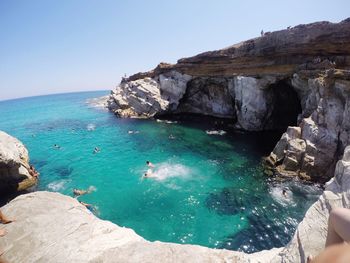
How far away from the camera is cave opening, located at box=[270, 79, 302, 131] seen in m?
38.4

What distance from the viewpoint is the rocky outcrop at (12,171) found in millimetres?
20227

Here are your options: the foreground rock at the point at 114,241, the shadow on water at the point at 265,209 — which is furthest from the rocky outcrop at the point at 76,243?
the shadow on water at the point at 265,209

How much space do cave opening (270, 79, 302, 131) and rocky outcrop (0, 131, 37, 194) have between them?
3393cm

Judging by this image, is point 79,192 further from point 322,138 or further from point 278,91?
point 278,91

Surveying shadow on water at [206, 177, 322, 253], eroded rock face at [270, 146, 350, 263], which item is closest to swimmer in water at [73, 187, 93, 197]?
shadow on water at [206, 177, 322, 253]

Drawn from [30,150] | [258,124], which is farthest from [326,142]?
[30,150]

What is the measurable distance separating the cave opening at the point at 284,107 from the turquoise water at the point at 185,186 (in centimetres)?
636

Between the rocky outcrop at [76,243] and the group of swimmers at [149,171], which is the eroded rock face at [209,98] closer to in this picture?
the group of swimmers at [149,171]

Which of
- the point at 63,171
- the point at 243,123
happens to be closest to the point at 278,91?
the point at 243,123

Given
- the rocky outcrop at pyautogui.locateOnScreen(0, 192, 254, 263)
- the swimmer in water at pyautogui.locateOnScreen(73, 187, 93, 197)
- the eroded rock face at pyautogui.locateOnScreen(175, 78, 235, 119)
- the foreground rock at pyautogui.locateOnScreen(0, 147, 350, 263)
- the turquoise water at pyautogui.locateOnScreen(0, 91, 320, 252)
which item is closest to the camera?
the foreground rock at pyautogui.locateOnScreen(0, 147, 350, 263)

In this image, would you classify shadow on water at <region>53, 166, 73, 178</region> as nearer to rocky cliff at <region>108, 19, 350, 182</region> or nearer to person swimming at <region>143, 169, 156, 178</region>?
person swimming at <region>143, 169, 156, 178</region>

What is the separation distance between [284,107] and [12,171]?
38.2 meters

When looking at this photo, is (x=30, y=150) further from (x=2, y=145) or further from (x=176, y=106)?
(x=176, y=106)

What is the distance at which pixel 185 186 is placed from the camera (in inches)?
867
